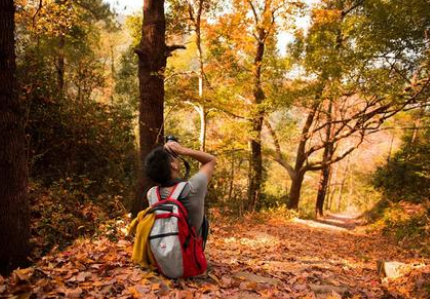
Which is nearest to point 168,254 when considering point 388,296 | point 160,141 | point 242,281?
point 242,281

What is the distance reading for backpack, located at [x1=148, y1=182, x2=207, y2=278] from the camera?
330cm

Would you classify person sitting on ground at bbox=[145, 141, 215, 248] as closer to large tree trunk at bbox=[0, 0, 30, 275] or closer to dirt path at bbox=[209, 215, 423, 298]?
dirt path at bbox=[209, 215, 423, 298]

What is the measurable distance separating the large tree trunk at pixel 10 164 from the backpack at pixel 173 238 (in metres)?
2.32

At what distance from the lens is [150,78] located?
7.00 meters

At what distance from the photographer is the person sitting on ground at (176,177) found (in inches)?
134

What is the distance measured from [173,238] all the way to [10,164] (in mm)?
2679

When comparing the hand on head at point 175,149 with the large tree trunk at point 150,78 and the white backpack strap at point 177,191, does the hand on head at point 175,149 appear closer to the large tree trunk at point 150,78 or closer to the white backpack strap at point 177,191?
the white backpack strap at point 177,191

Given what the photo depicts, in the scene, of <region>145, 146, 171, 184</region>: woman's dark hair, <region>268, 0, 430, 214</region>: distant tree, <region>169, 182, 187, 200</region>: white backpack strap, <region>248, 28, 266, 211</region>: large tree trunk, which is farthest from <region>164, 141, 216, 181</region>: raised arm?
<region>248, 28, 266, 211</region>: large tree trunk

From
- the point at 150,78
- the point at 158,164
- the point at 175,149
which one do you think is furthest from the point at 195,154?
the point at 150,78

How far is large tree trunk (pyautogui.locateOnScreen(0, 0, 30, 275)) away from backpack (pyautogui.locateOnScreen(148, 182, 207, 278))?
2.32m

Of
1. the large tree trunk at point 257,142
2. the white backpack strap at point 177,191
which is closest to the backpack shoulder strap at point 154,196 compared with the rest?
the white backpack strap at point 177,191

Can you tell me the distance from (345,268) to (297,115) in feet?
32.6

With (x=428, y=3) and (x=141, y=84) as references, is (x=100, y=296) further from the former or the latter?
(x=428, y=3)

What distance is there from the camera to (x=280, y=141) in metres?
15.7
